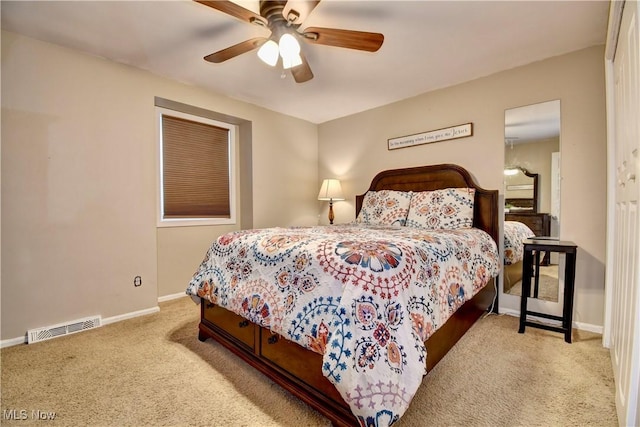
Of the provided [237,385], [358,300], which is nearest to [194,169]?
[237,385]

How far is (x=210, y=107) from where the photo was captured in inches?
125

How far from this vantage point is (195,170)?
3.36 m

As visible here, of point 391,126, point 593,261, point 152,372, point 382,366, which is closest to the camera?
point 382,366

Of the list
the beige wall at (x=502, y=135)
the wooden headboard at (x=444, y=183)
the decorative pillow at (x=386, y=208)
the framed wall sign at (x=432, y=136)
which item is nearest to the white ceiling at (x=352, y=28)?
the beige wall at (x=502, y=135)

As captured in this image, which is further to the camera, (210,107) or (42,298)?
(210,107)

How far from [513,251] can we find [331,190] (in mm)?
2142

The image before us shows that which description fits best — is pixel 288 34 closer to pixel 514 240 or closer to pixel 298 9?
pixel 298 9

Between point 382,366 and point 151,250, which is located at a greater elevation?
point 151,250

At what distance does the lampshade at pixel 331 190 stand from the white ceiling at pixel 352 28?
1263 mm

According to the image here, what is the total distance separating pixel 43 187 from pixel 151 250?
94cm

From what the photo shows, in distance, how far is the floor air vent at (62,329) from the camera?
2104mm

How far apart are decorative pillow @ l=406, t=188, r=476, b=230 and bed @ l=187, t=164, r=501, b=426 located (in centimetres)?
43

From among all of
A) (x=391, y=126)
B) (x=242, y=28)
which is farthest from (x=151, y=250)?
(x=391, y=126)

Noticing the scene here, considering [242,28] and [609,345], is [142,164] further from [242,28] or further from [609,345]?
[609,345]
